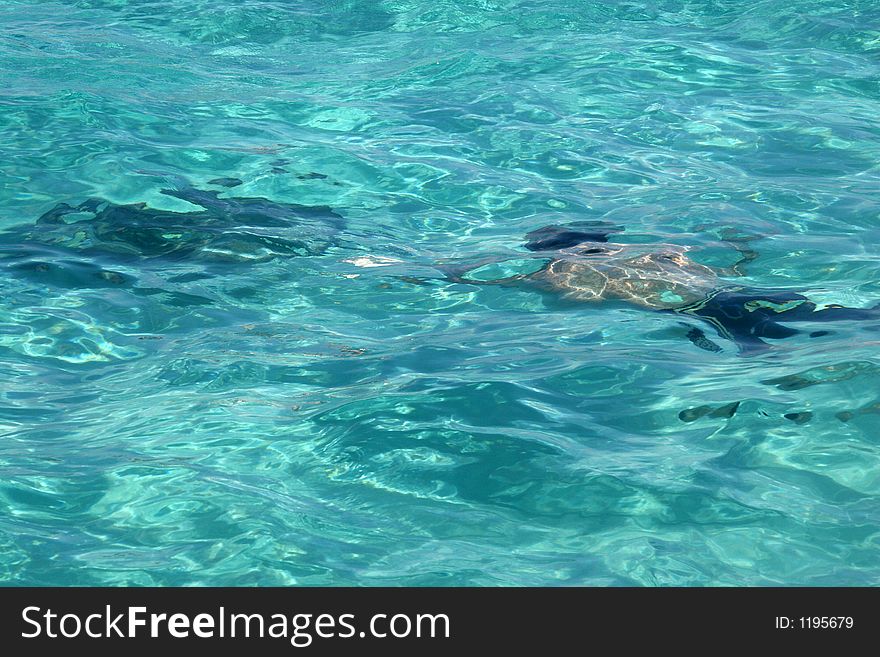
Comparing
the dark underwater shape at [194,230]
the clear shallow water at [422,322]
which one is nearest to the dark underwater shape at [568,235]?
the clear shallow water at [422,322]

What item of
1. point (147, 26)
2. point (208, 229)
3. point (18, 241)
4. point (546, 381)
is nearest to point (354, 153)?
point (208, 229)

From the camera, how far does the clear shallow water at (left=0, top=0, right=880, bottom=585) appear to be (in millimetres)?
3814

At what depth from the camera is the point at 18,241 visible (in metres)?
6.61

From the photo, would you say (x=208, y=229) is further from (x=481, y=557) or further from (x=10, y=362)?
(x=481, y=557)

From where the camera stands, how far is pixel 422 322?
223 inches

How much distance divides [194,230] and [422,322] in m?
2.01

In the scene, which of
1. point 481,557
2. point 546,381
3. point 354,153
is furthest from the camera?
point 354,153

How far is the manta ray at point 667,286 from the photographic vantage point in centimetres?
532

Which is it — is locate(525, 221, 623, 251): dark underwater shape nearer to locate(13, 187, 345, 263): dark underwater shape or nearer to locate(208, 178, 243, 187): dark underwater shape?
locate(13, 187, 345, 263): dark underwater shape

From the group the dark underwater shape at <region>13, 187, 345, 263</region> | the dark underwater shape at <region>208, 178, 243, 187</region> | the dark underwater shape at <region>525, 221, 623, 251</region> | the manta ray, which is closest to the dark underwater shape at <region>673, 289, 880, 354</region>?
the manta ray

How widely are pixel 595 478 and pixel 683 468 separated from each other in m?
0.36

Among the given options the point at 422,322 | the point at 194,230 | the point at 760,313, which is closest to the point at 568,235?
the point at 422,322

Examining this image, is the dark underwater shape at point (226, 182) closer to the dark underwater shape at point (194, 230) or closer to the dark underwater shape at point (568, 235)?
the dark underwater shape at point (194, 230)

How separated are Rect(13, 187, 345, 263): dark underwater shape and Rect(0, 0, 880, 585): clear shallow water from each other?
3cm
